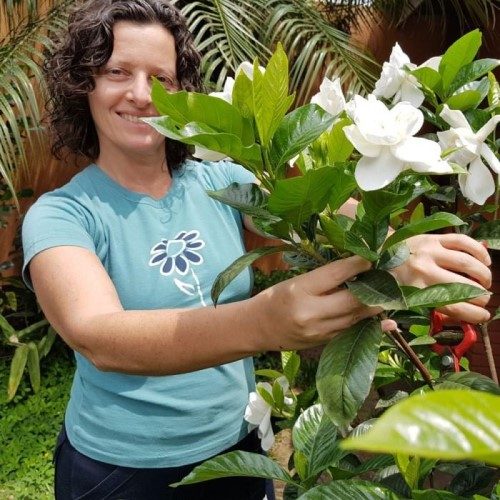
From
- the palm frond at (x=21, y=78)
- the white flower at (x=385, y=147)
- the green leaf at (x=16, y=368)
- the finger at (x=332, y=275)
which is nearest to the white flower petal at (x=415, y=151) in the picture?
the white flower at (x=385, y=147)

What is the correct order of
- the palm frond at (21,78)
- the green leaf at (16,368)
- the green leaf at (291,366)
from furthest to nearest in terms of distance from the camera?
the green leaf at (16,368)
the palm frond at (21,78)
the green leaf at (291,366)

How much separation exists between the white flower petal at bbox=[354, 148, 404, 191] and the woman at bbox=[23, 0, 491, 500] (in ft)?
1.62

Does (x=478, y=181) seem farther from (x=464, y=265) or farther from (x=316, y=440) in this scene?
(x=316, y=440)

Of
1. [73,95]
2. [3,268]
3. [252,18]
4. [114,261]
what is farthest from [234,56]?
[114,261]

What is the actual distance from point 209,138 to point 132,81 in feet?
2.22

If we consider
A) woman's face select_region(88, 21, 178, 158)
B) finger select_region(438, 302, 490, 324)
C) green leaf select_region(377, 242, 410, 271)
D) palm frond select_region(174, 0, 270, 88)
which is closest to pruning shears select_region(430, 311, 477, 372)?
finger select_region(438, 302, 490, 324)

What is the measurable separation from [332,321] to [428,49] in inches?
193

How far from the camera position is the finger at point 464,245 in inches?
26.8

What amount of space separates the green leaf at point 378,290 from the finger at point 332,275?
1 cm

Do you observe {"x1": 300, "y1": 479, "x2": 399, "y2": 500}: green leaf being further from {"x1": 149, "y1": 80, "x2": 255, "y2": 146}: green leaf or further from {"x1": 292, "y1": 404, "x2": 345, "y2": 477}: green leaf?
{"x1": 149, "y1": 80, "x2": 255, "y2": 146}: green leaf

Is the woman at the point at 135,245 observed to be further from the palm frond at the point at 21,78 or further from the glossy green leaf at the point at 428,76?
the palm frond at the point at 21,78

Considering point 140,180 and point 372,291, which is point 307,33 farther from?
point 372,291

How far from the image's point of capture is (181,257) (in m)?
1.17

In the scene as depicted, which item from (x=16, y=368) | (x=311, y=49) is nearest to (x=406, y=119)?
(x=16, y=368)
